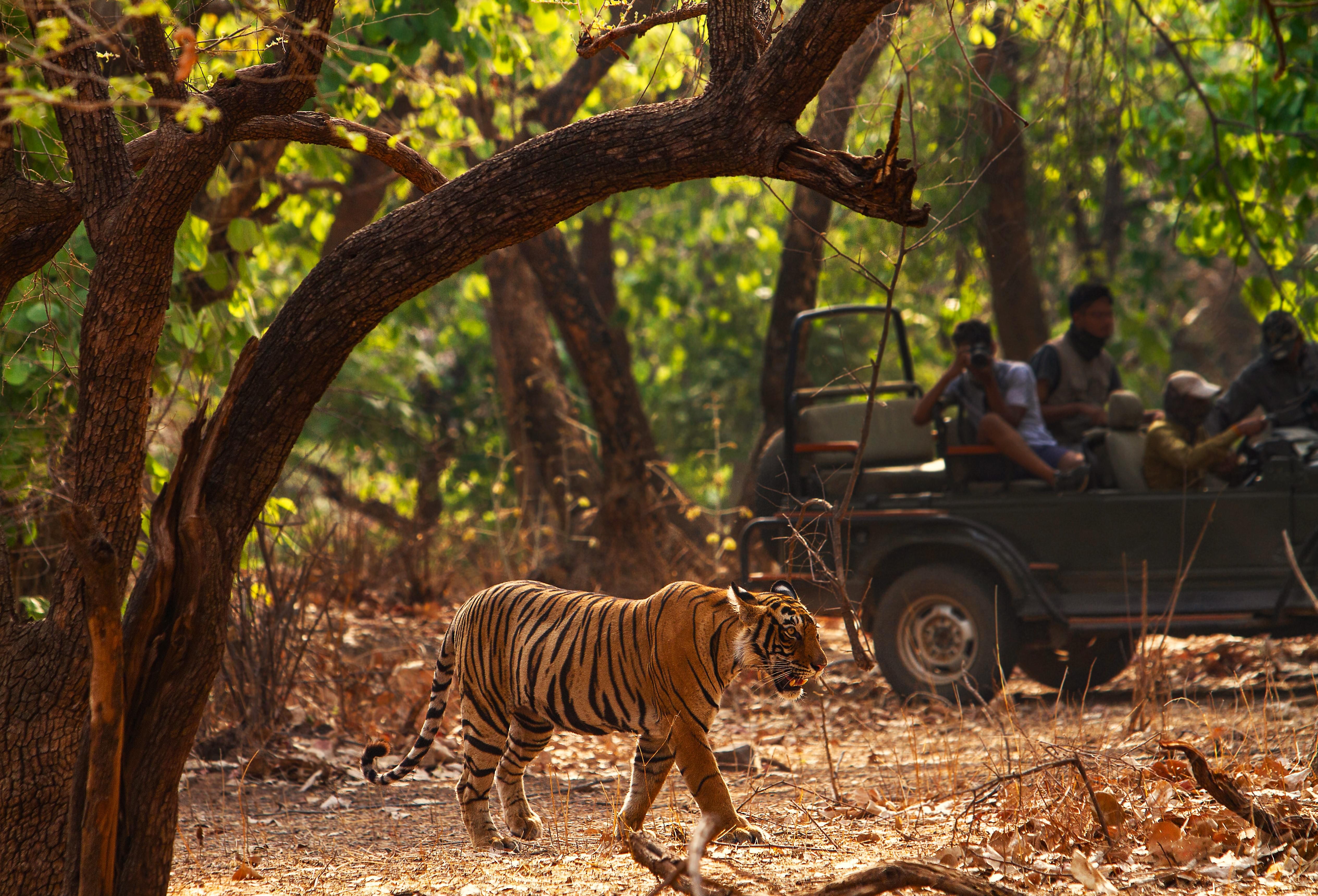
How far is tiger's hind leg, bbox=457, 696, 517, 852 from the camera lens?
179 inches

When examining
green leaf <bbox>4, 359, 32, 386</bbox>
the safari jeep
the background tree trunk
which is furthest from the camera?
the background tree trunk

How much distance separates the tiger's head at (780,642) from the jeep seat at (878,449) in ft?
10.4

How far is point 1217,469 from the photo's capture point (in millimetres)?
6926

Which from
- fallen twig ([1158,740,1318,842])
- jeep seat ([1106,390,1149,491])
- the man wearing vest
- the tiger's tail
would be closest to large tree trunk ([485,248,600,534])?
the man wearing vest

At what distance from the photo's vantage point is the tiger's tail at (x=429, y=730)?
15.3 feet

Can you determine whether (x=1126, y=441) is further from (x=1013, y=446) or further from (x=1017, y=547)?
(x=1017, y=547)

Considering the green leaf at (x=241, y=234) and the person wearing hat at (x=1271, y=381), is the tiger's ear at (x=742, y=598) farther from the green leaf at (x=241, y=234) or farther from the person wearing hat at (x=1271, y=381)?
the person wearing hat at (x=1271, y=381)

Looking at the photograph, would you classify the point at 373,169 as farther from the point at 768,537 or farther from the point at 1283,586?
the point at 1283,586

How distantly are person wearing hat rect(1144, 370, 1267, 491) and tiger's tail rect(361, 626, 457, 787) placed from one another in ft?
13.3

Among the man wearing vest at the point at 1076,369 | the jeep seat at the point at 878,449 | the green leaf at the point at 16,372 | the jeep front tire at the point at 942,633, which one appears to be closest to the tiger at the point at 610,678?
the green leaf at the point at 16,372

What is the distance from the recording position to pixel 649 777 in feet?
14.4

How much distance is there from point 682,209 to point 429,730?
13703mm

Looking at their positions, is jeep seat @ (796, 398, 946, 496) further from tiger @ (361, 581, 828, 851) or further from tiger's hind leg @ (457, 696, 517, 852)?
tiger's hind leg @ (457, 696, 517, 852)

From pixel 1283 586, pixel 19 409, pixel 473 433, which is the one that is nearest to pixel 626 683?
pixel 19 409
